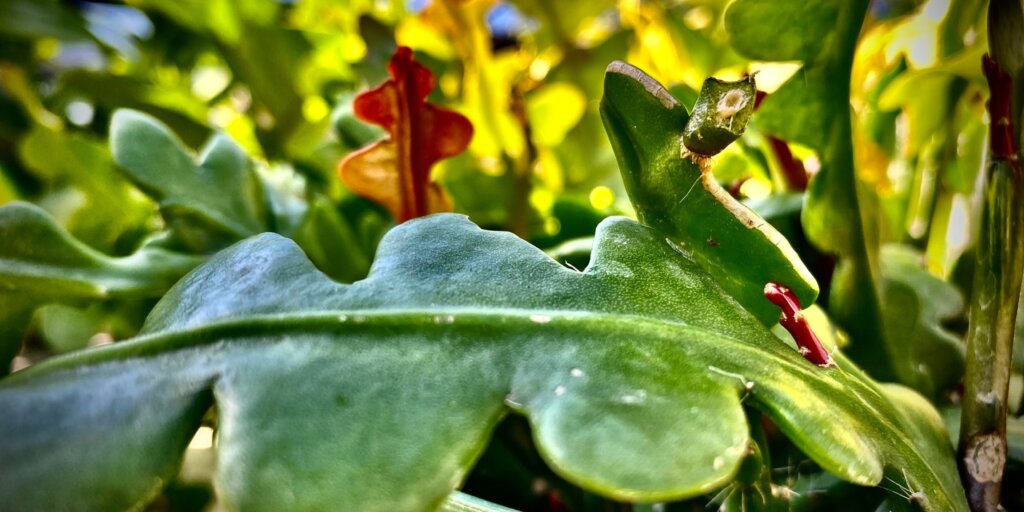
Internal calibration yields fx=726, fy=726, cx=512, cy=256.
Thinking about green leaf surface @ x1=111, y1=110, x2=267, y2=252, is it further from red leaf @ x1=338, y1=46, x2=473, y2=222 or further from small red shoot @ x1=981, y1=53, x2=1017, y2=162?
small red shoot @ x1=981, y1=53, x2=1017, y2=162

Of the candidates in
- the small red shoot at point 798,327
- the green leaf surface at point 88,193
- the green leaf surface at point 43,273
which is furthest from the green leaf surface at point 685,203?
the green leaf surface at point 88,193

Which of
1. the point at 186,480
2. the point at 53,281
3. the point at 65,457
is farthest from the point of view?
the point at 186,480

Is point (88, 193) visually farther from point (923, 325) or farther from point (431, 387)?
point (923, 325)

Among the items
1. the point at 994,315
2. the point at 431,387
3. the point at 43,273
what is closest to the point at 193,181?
the point at 43,273

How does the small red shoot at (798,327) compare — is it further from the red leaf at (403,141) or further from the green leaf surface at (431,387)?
the red leaf at (403,141)

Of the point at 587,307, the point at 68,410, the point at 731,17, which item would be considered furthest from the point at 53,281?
the point at 731,17

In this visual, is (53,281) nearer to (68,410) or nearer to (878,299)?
(68,410)
